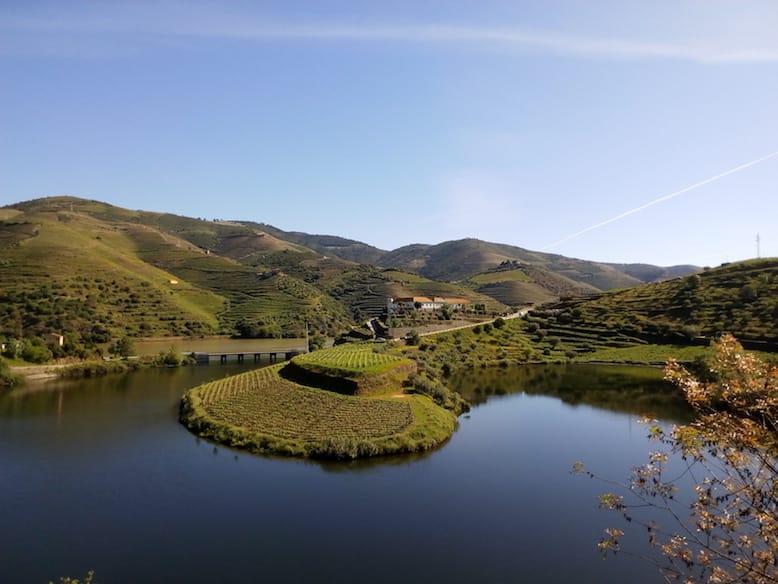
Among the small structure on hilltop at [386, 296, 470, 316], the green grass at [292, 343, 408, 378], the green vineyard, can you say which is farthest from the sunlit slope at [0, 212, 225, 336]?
the green vineyard

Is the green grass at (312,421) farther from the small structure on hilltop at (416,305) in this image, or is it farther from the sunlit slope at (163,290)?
the small structure on hilltop at (416,305)

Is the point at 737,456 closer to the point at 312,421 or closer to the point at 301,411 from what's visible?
the point at 312,421

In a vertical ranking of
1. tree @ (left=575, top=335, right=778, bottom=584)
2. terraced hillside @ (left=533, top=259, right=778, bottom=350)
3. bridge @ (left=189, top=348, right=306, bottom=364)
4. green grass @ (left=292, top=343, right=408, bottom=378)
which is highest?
terraced hillside @ (left=533, top=259, right=778, bottom=350)

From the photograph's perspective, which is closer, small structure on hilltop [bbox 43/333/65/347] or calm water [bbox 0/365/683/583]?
calm water [bbox 0/365/683/583]

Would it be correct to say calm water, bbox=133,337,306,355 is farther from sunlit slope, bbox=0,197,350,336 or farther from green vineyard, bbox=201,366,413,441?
green vineyard, bbox=201,366,413,441

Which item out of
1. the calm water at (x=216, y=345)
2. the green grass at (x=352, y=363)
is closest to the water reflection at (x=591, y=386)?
the green grass at (x=352, y=363)

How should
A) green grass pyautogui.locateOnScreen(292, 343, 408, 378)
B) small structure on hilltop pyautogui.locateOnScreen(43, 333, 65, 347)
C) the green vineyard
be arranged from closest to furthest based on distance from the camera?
the green vineyard, green grass pyautogui.locateOnScreen(292, 343, 408, 378), small structure on hilltop pyautogui.locateOnScreen(43, 333, 65, 347)
